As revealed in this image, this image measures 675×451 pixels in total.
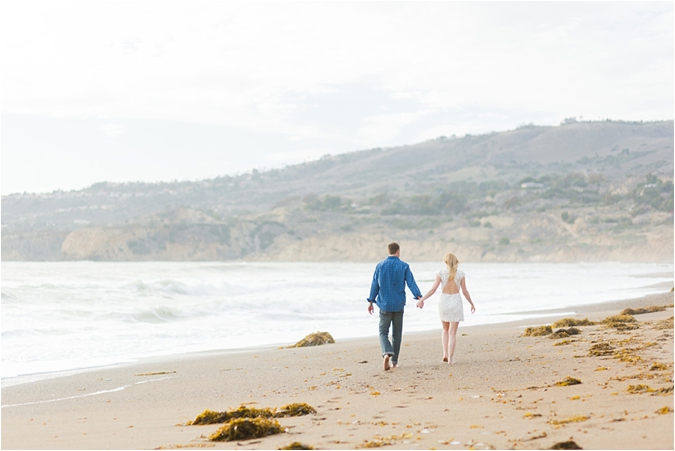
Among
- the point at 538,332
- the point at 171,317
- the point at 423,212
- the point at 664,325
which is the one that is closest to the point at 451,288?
the point at 538,332

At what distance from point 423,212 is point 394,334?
296 feet

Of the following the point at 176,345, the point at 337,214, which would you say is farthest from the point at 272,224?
the point at 176,345

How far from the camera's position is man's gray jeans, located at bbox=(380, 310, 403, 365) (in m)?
8.68

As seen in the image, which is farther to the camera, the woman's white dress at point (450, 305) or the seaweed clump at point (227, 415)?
the woman's white dress at point (450, 305)

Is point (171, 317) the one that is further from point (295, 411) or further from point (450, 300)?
point (295, 411)

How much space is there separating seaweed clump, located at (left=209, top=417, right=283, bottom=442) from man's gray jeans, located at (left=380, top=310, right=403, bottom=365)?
3.52m

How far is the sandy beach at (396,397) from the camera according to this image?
4758 millimetres

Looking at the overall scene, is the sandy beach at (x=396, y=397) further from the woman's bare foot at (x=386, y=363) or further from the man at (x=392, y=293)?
the man at (x=392, y=293)

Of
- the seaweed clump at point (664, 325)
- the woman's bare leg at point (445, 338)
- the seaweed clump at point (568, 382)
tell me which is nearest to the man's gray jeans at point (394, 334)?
the woman's bare leg at point (445, 338)

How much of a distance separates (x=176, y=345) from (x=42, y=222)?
378 ft

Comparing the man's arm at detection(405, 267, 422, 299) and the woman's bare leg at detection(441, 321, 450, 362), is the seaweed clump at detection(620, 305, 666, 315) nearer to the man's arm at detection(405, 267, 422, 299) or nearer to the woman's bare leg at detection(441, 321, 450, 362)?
the woman's bare leg at detection(441, 321, 450, 362)

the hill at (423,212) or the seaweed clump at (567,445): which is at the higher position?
the hill at (423,212)

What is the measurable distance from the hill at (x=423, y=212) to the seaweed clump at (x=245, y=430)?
2697 inches

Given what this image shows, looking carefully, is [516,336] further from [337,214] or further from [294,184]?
[294,184]
